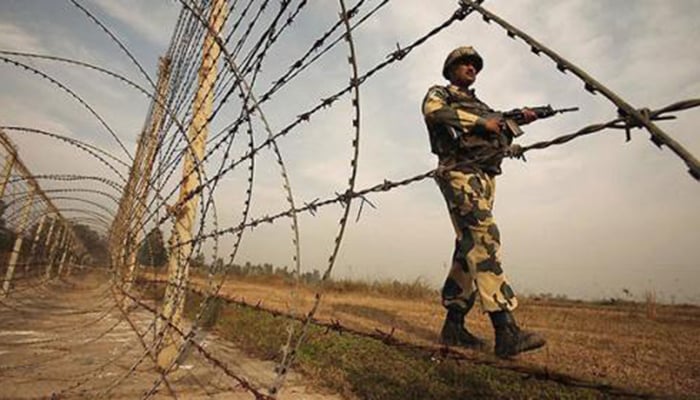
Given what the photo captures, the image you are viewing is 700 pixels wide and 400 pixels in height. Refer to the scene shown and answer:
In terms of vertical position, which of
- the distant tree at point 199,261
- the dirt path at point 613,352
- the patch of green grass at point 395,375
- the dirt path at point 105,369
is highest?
the distant tree at point 199,261

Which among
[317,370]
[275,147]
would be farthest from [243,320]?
[275,147]

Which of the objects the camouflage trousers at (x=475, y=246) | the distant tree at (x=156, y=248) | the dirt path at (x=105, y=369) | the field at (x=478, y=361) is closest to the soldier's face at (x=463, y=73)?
the camouflage trousers at (x=475, y=246)

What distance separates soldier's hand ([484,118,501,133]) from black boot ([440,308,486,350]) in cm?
114

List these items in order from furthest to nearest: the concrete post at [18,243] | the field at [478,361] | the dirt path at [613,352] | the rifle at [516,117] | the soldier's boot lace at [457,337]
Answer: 1. the concrete post at [18,243]
2. the soldier's boot lace at [457,337]
3. the dirt path at [613,352]
4. the field at [478,361]
5. the rifle at [516,117]

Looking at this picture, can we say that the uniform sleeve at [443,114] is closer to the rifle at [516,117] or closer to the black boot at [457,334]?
the rifle at [516,117]

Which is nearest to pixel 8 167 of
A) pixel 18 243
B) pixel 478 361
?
pixel 18 243

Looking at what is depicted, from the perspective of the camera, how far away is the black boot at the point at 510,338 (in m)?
2.20

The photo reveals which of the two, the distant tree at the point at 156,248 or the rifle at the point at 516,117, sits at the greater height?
the rifle at the point at 516,117

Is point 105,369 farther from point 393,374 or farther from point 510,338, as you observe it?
point 510,338

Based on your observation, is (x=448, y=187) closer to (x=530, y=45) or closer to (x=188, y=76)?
(x=188, y=76)

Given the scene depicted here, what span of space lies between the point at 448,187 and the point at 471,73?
0.74 meters

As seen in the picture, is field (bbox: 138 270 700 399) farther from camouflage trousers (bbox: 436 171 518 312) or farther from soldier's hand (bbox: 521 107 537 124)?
soldier's hand (bbox: 521 107 537 124)

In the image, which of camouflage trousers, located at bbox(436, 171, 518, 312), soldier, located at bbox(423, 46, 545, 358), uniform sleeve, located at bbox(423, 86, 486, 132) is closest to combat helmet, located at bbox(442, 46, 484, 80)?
soldier, located at bbox(423, 46, 545, 358)

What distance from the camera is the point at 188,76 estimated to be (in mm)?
3145
